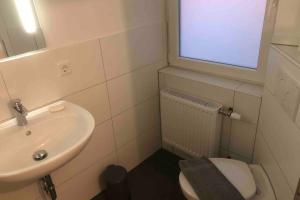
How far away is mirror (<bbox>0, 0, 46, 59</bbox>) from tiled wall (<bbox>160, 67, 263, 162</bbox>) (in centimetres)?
94

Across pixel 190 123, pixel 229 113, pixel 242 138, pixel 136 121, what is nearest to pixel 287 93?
pixel 229 113

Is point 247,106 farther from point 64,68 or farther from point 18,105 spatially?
point 18,105

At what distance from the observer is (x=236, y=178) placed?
1.27 meters

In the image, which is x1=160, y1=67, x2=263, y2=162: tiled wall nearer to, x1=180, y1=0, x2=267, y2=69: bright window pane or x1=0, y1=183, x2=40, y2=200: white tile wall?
x1=180, y1=0, x2=267, y2=69: bright window pane

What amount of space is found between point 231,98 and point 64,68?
39.7 inches

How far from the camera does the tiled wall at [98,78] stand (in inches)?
46.4

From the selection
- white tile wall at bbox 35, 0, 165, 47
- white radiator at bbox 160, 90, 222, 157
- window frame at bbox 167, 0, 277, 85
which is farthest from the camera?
white radiator at bbox 160, 90, 222, 157

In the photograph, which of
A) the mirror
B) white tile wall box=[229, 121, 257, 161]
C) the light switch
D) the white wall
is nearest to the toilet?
white tile wall box=[229, 121, 257, 161]

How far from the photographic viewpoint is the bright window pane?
55.1 inches

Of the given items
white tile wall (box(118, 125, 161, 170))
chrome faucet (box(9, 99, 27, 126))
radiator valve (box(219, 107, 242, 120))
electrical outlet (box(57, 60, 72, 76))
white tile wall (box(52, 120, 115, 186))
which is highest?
electrical outlet (box(57, 60, 72, 76))

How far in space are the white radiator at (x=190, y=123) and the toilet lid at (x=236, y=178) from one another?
0.24 metres

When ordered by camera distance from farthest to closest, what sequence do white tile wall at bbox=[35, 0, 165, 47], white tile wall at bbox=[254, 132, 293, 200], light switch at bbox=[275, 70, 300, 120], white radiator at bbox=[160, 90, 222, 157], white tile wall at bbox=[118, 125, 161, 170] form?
1. white tile wall at bbox=[118, 125, 161, 170]
2. white radiator at bbox=[160, 90, 222, 157]
3. white tile wall at bbox=[35, 0, 165, 47]
4. white tile wall at bbox=[254, 132, 293, 200]
5. light switch at bbox=[275, 70, 300, 120]

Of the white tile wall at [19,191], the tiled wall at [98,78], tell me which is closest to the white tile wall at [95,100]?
the tiled wall at [98,78]

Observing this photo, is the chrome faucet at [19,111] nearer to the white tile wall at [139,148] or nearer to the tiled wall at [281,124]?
the white tile wall at [139,148]
